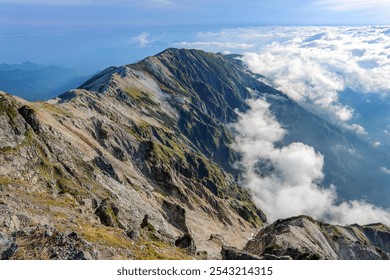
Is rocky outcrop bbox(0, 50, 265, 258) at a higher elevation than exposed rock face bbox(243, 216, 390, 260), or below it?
higher

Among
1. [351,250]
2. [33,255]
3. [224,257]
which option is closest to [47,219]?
[33,255]

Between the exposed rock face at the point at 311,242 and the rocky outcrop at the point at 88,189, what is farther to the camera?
the exposed rock face at the point at 311,242

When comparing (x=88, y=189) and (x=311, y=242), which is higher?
(x=88, y=189)

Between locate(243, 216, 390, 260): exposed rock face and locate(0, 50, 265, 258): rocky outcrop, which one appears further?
locate(243, 216, 390, 260): exposed rock face

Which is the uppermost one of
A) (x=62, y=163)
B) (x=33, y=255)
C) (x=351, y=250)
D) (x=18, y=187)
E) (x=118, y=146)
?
(x=118, y=146)

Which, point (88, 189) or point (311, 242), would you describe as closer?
point (88, 189)

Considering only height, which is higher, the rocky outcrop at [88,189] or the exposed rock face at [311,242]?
the rocky outcrop at [88,189]

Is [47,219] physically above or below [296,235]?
above
